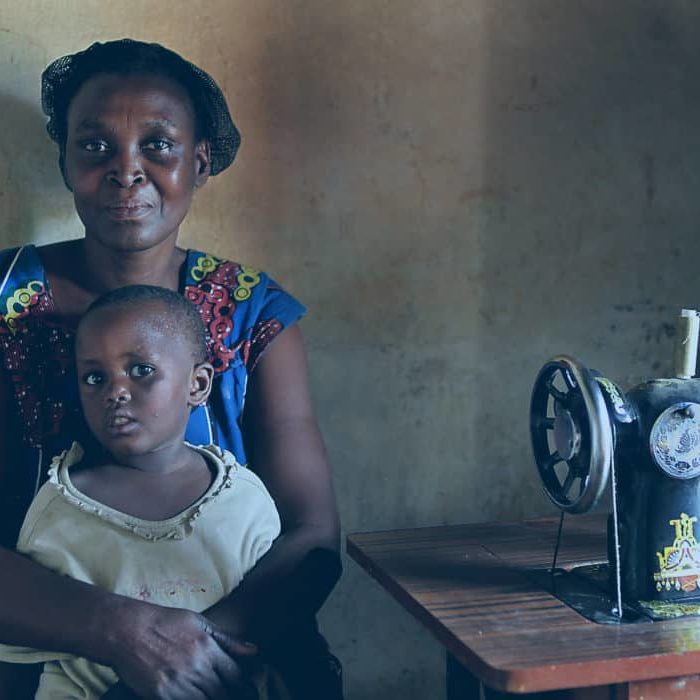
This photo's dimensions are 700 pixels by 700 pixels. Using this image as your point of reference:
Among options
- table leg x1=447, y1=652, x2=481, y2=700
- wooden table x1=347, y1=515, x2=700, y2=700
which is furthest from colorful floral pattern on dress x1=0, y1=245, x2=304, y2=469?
table leg x1=447, y1=652, x2=481, y2=700

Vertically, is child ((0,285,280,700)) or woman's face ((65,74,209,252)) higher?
woman's face ((65,74,209,252))

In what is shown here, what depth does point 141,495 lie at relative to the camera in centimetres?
165

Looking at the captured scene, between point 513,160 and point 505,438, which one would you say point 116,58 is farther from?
point 505,438

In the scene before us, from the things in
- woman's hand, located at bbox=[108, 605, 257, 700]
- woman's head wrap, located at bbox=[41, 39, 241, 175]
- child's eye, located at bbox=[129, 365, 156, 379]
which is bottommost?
woman's hand, located at bbox=[108, 605, 257, 700]

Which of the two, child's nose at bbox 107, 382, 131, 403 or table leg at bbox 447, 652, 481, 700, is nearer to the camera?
child's nose at bbox 107, 382, 131, 403

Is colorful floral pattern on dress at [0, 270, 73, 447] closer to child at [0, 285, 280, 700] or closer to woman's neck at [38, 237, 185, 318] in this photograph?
woman's neck at [38, 237, 185, 318]

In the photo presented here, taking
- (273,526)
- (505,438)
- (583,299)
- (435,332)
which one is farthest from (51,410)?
(583,299)

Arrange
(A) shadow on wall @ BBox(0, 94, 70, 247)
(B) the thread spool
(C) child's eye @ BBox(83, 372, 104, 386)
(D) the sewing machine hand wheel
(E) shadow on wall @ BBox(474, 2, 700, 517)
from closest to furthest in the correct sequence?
(D) the sewing machine hand wheel < (B) the thread spool < (C) child's eye @ BBox(83, 372, 104, 386) < (A) shadow on wall @ BBox(0, 94, 70, 247) < (E) shadow on wall @ BBox(474, 2, 700, 517)

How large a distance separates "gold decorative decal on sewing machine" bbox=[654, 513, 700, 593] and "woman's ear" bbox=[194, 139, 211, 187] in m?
1.16

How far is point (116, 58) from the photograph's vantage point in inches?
75.5

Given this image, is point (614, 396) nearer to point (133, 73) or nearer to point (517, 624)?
point (517, 624)

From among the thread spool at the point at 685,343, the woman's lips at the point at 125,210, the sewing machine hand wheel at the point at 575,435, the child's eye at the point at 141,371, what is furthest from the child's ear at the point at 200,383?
the thread spool at the point at 685,343

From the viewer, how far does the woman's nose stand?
6.06 feet

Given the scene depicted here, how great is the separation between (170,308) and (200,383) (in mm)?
152
